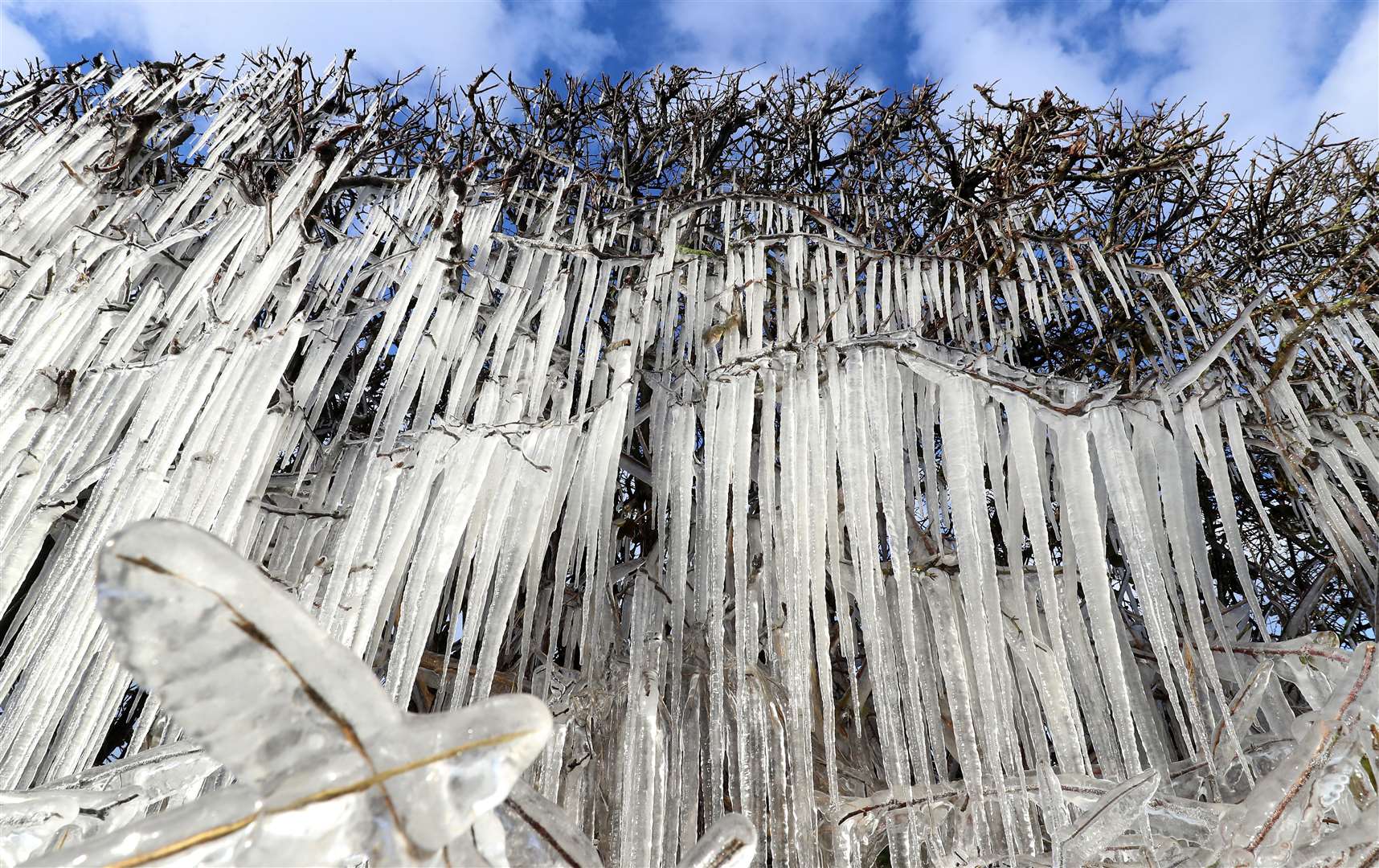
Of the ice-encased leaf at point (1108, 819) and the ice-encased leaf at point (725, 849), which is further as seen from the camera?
the ice-encased leaf at point (1108, 819)

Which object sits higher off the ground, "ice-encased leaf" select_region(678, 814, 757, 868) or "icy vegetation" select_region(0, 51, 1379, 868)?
"icy vegetation" select_region(0, 51, 1379, 868)

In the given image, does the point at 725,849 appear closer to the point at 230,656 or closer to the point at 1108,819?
the point at 230,656

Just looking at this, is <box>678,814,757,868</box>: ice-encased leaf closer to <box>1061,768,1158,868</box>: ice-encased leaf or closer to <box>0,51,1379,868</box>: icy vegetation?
<box>0,51,1379,868</box>: icy vegetation

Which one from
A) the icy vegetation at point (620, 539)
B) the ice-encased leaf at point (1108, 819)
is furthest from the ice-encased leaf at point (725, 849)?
the ice-encased leaf at point (1108, 819)

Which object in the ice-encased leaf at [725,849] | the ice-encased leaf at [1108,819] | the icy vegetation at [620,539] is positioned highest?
the icy vegetation at [620,539]

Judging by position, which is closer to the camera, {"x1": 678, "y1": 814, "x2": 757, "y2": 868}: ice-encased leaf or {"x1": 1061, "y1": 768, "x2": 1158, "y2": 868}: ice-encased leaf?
{"x1": 678, "y1": 814, "x2": 757, "y2": 868}: ice-encased leaf

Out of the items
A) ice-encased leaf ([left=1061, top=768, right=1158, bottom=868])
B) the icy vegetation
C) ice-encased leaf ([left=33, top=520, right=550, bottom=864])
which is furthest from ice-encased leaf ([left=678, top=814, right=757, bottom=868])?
ice-encased leaf ([left=1061, top=768, right=1158, bottom=868])

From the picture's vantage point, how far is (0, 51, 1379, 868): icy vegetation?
15.5 inches

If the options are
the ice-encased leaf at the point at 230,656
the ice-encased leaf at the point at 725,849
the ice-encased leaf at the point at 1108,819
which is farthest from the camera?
the ice-encased leaf at the point at 1108,819

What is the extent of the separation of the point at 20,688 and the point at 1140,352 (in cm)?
314

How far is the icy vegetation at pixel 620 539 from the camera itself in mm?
394

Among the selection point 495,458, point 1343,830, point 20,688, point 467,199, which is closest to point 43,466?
point 20,688

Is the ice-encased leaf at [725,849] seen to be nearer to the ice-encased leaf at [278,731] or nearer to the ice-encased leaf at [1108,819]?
the ice-encased leaf at [278,731]

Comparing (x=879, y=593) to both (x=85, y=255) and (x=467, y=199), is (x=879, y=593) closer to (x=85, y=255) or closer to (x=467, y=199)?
(x=467, y=199)
